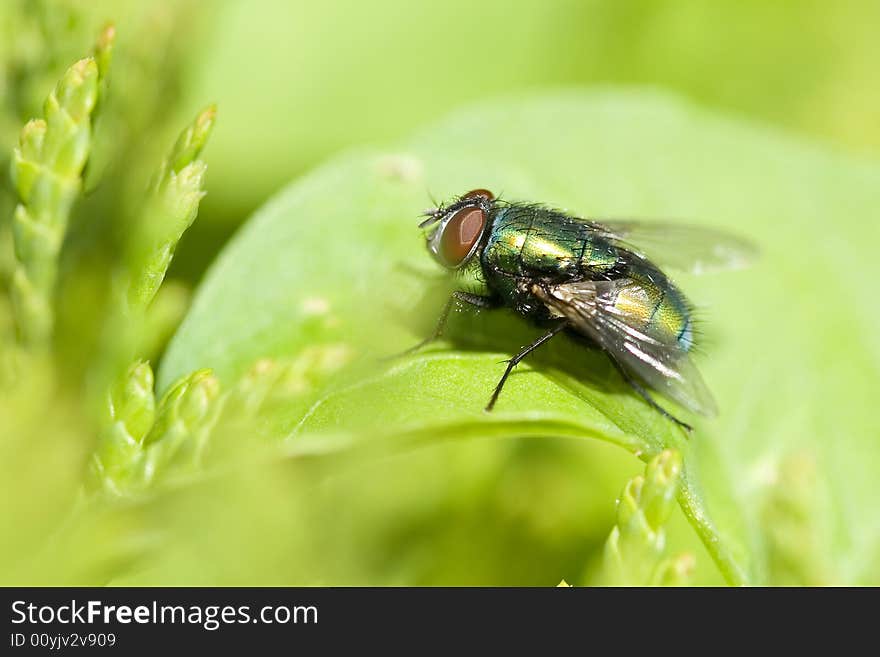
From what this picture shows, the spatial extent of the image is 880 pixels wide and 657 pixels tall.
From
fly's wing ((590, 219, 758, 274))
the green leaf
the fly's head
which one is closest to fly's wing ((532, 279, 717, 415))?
the green leaf

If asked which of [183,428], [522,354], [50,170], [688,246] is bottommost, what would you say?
[183,428]

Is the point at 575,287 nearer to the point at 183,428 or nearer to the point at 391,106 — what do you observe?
the point at 183,428

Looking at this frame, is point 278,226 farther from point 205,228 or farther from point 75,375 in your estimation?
point 205,228

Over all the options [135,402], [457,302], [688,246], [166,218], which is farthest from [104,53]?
[688,246]

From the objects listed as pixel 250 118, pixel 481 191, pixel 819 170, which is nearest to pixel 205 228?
pixel 250 118

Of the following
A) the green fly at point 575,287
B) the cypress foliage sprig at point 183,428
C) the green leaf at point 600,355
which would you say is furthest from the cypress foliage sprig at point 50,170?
the green fly at point 575,287

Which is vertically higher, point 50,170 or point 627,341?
point 50,170

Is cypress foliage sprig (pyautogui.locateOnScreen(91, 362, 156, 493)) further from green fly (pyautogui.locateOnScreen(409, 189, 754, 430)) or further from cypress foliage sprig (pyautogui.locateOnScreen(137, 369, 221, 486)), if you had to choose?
green fly (pyautogui.locateOnScreen(409, 189, 754, 430))
